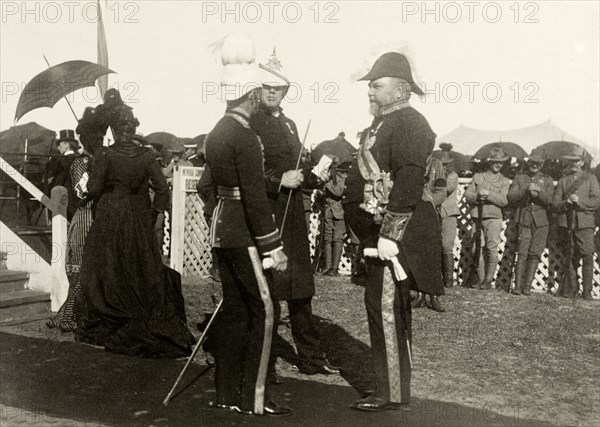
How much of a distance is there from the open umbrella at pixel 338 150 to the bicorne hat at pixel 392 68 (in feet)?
24.4

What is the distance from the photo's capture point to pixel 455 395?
17.5ft

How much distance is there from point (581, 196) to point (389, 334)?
678cm

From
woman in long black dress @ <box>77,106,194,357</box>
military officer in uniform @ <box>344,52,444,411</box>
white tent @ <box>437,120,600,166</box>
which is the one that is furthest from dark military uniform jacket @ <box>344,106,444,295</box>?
white tent @ <box>437,120,600,166</box>

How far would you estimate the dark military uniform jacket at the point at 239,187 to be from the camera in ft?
14.9

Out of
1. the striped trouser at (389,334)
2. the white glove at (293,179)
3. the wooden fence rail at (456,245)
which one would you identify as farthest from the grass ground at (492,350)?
the white glove at (293,179)

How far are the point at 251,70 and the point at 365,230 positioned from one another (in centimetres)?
127

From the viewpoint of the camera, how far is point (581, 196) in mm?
10562

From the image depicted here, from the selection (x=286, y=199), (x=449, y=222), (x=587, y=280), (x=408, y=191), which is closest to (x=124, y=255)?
(x=286, y=199)

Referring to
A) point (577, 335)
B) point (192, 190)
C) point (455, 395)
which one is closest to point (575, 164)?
point (577, 335)

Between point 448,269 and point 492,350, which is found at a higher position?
point 448,269

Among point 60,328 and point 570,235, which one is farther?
point 570,235

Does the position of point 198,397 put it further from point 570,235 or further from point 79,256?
point 570,235

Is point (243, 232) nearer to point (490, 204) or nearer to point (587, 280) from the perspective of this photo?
point (490, 204)

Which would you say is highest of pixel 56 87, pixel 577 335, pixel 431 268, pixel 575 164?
pixel 56 87
